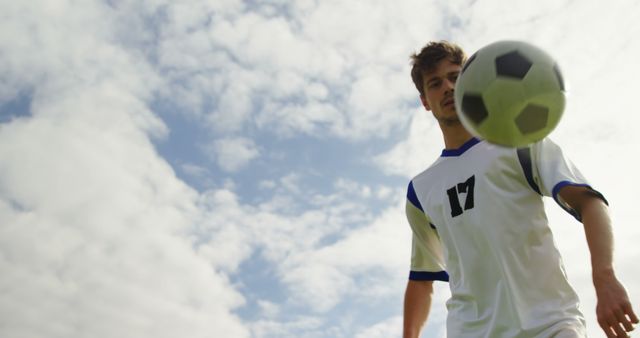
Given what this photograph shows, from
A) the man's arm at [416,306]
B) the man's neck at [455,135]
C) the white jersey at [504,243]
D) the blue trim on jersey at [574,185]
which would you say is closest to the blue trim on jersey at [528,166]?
the white jersey at [504,243]

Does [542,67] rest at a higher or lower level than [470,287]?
higher

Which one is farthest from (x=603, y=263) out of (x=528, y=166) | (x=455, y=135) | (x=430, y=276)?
(x=430, y=276)

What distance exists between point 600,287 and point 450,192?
1720mm

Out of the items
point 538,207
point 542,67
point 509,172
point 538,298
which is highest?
point 542,67

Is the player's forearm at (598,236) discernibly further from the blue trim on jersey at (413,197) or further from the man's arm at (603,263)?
the blue trim on jersey at (413,197)

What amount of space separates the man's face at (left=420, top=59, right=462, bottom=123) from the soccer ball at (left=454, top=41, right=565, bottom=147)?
3.20 ft

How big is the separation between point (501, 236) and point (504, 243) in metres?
0.06

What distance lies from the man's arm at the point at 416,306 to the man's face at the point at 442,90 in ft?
5.24

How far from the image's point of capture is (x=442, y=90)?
5445mm

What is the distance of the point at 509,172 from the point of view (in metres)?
4.68

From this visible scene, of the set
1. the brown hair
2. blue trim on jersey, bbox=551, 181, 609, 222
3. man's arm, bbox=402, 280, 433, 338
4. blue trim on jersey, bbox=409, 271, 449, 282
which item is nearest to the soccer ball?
blue trim on jersey, bbox=551, 181, 609, 222

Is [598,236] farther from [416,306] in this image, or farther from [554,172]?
[416,306]

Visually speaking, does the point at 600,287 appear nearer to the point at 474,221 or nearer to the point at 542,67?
the point at 474,221

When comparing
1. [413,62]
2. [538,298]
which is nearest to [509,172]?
[538,298]
